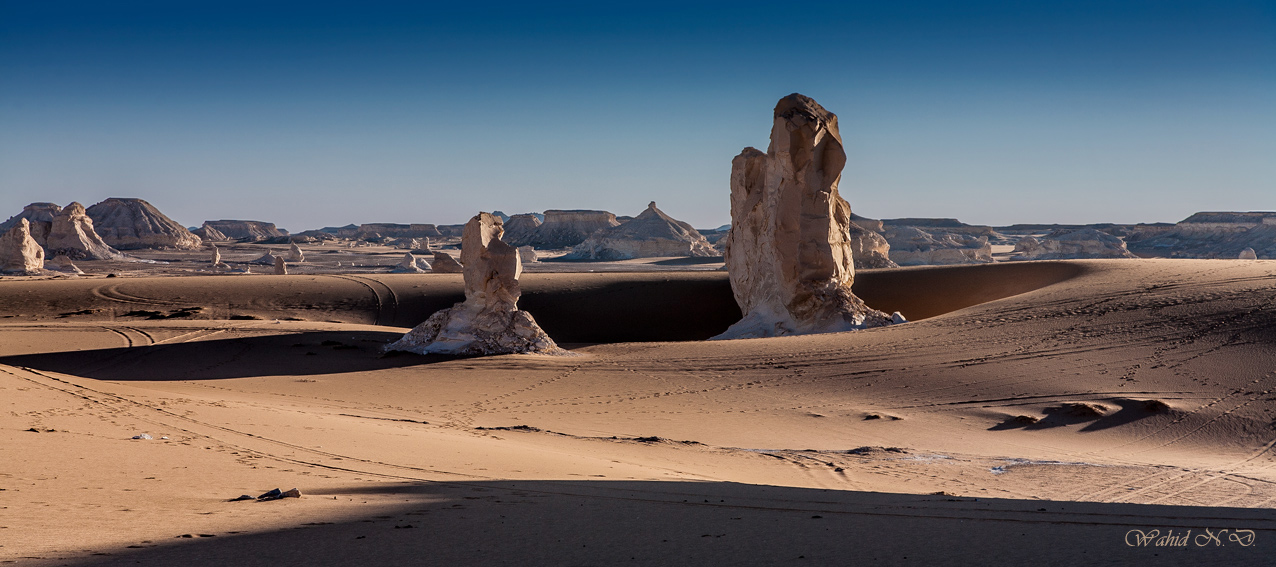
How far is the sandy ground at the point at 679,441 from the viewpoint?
417cm

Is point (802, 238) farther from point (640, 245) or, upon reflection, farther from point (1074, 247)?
point (640, 245)

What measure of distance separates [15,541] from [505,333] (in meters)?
12.5

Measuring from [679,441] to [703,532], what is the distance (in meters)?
4.87

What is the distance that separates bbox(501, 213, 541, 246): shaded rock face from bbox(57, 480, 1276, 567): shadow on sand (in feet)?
327

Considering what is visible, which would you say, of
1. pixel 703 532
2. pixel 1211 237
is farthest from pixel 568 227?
pixel 703 532

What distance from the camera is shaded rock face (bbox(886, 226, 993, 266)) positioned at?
59.5 meters

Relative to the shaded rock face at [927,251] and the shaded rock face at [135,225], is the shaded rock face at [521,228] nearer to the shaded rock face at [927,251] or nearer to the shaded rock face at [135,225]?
the shaded rock face at [135,225]

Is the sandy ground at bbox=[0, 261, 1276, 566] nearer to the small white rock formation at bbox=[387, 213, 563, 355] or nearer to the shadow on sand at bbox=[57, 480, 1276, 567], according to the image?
the shadow on sand at bbox=[57, 480, 1276, 567]

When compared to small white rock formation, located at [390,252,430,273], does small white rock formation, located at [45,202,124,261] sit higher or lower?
higher

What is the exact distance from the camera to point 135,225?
9025 centimetres

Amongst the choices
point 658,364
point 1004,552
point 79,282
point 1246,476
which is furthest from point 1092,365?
point 79,282

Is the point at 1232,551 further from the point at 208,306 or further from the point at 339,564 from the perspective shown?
the point at 208,306

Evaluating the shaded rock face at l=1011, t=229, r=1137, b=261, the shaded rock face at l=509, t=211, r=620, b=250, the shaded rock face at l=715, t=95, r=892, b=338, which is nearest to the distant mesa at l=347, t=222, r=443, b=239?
the shaded rock face at l=509, t=211, r=620, b=250

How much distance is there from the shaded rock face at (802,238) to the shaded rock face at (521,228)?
278 feet
